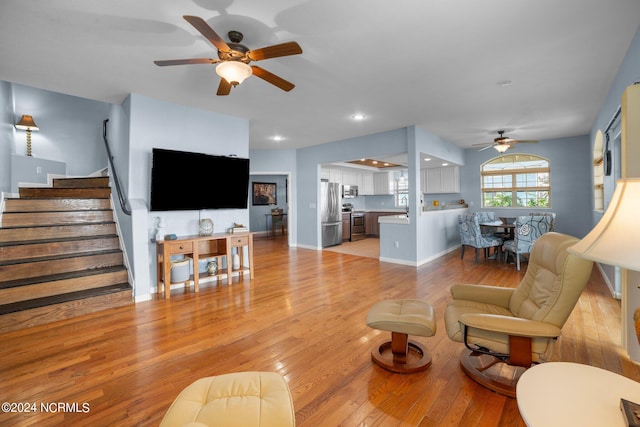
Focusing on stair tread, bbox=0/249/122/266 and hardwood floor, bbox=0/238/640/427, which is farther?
stair tread, bbox=0/249/122/266

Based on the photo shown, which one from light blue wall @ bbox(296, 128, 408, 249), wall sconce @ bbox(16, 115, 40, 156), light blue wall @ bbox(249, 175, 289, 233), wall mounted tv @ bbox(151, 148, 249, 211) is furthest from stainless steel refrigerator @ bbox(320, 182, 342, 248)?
wall sconce @ bbox(16, 115, 40, 156)

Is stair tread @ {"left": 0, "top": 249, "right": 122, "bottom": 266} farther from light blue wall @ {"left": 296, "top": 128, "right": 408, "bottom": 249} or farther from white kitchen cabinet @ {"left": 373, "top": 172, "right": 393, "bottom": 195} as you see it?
white kitchen cabinet @ {"left": 373, "top": 172, "right": 393, "bottom": 195}

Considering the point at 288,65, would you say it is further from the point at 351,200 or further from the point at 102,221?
the point at 351,200

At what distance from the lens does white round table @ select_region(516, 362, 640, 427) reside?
3.08ft

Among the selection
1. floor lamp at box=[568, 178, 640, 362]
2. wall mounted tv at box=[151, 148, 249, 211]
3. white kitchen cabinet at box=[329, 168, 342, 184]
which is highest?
white kitchen cabinet at box=[329, 168, 342, 184]

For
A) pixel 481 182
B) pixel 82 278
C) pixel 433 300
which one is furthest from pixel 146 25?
Result: pixel 481 182

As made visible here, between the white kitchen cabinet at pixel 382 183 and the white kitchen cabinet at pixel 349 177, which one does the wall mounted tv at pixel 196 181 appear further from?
the white kitchen cabinet at pixel 382 183

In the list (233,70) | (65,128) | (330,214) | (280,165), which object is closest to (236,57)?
(233,70)

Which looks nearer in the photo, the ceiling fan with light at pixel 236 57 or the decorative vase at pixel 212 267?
the ceiling fan with light at pixel 236 57

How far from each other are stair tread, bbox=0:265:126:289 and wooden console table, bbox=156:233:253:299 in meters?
0.59

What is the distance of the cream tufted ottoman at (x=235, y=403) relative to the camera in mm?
1113

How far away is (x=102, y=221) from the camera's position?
4.31 m

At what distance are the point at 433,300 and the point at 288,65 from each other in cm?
325

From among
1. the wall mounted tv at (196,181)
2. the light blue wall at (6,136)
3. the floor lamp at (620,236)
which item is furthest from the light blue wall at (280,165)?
the floor lamp at (620,236)
